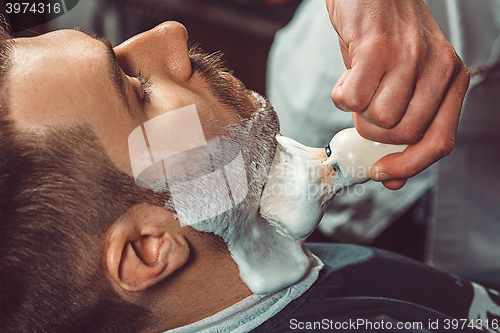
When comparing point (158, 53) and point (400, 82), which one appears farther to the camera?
point (158, 53)

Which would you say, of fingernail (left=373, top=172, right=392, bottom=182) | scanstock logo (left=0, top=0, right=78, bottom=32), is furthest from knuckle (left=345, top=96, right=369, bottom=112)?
scanstock logo (left=0, top=0, right=78, bottom=32)

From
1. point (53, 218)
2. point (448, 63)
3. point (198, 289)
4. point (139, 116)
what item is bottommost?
point (198, 289)

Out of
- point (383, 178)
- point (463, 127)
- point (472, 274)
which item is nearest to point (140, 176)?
point (383, 178)

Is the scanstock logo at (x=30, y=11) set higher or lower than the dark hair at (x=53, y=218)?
higher

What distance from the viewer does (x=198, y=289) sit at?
648 millimetres

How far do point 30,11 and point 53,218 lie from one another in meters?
0.35

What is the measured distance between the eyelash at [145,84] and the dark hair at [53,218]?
0.36ft

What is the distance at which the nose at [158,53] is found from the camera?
2.13ft

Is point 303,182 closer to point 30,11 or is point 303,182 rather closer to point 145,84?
point 145,84

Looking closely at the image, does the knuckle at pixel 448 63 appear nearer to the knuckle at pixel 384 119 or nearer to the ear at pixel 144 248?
the knuckle at pixel 384 119

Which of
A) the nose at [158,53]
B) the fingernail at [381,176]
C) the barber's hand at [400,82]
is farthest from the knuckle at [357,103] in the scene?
the nose at [158,53]

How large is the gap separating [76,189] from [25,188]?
59mm

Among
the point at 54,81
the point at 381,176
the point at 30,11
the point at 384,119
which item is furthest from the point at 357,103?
the point at 30,11

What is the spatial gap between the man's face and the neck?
0.54 ft
